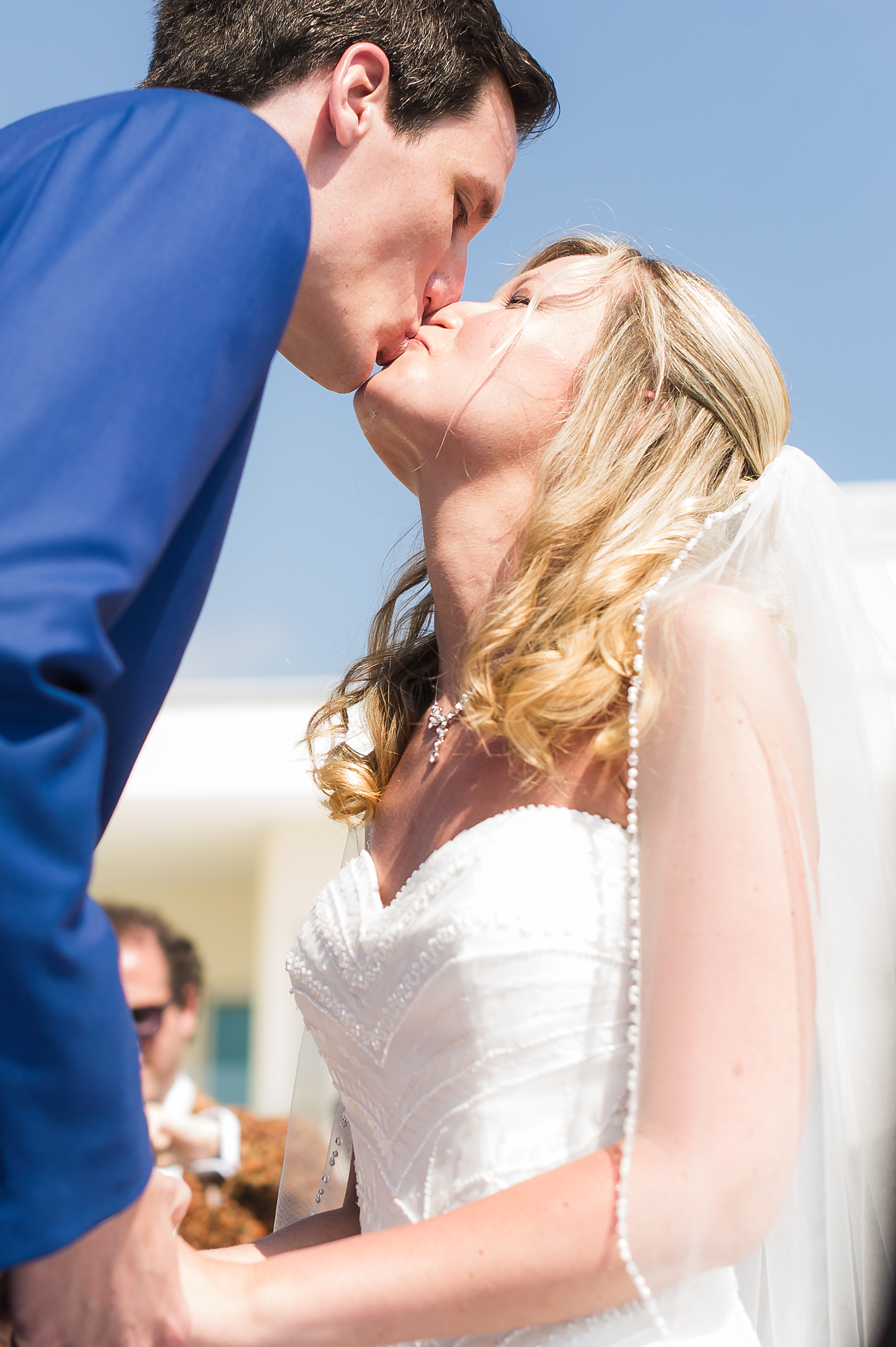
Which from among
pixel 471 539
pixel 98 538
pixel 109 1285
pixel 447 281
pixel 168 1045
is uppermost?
pixel 447 281

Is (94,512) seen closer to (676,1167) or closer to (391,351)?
(676,1167)

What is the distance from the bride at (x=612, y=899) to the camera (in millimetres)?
1675

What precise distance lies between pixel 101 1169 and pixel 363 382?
6.90 feet

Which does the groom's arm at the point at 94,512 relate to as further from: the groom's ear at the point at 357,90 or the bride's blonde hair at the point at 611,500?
the groom's ear at the point at 357,90

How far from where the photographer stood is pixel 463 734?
263 cm

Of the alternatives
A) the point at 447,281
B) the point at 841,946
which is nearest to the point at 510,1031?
the point at 841,946

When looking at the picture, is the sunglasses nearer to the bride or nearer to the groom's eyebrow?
the bride

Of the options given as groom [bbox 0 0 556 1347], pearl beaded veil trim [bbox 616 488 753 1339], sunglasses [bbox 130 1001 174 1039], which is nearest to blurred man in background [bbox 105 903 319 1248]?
sunglasses [bbox 130 1001 174 1039]

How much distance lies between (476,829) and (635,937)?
408mm

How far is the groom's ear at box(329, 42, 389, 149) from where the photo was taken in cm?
247

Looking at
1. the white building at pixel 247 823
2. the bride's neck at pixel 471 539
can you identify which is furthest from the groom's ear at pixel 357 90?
the white building at pixel 247 823

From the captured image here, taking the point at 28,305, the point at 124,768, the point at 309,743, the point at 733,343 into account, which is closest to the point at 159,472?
the point at 28,305

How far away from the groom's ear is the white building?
935 centimetres

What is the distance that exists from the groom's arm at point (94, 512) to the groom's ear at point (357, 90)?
3.91 feet
